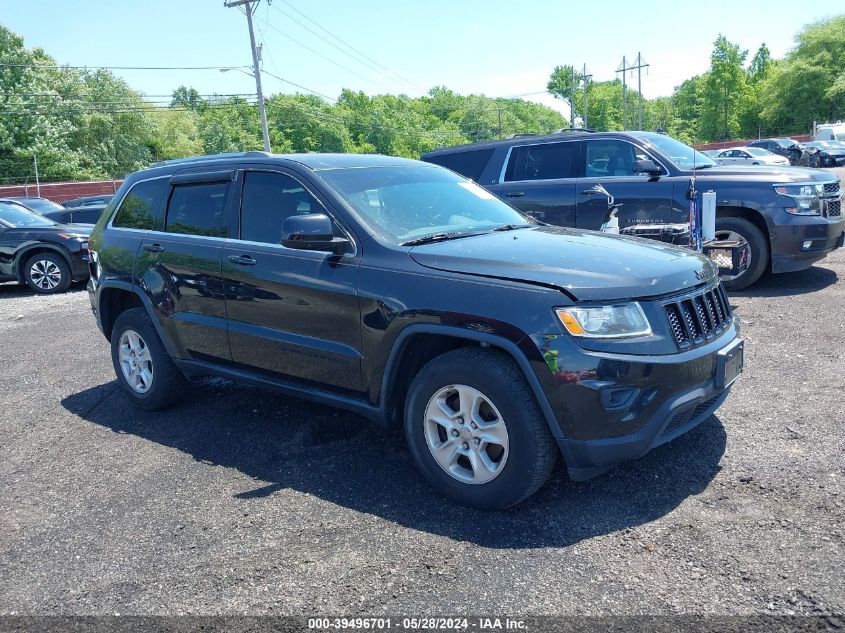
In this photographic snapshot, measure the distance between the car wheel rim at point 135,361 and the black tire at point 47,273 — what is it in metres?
7.68

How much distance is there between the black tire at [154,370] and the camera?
5262 mm

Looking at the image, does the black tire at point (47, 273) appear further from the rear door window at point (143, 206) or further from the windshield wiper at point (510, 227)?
the windshield wiper at point (510, 227)

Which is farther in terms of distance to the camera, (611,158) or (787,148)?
(787,148)

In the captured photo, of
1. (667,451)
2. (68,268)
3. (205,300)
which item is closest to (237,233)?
(205,300)

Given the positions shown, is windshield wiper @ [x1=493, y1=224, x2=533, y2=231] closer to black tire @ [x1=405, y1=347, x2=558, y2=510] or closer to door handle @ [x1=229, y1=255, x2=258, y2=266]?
black tire @ [x1=405, y1=347, x2=558, y2=510]

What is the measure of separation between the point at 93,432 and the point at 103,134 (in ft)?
194

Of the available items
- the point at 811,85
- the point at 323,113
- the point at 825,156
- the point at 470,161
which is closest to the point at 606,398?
the point at 470,161

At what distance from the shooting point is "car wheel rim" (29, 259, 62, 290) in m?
12.2

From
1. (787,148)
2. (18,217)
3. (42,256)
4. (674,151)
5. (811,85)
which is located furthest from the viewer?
(811,85)

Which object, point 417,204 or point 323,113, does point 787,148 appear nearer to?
point 417,204

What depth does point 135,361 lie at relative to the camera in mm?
5477

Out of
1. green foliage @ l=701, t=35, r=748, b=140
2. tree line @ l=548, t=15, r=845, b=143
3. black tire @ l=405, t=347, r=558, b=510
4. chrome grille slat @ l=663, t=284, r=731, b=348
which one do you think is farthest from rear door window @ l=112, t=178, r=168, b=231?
green foliage @ l=701, t=35, r=748, b=140

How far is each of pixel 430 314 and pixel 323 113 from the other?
307 ft

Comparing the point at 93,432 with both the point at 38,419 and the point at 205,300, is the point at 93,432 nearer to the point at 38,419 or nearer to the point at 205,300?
the point at 38,419
